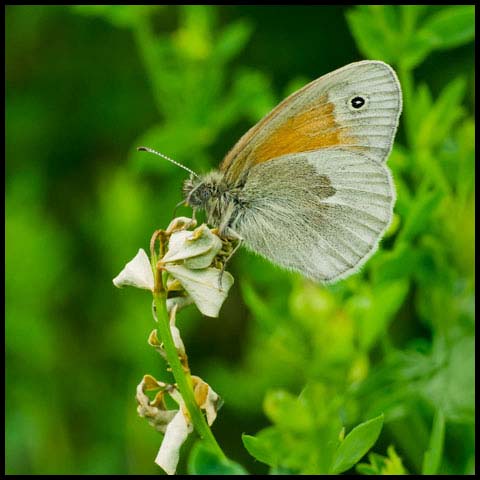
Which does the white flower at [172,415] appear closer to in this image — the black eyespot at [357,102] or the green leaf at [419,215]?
the green leaf at [419,215]

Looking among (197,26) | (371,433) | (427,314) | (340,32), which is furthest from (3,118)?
(371,433)

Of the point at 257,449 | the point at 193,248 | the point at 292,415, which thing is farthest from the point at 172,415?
the point at 292,415

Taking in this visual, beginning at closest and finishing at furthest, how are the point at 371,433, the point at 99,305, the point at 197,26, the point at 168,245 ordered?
the point at 371,433 < the point at 168,245 < the point at 197,26 < the point at 99,305

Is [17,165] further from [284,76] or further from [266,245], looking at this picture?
[266,245]

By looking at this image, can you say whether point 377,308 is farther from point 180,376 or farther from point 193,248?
point 180,376

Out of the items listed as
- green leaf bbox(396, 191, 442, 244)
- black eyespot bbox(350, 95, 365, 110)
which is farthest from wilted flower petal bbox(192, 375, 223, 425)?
black eyespot bbox(350, 95, 365, 110)

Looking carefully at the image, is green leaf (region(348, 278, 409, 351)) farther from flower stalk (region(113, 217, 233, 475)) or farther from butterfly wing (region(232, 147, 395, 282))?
flower stalk (region(113, 217, 233, 475))
